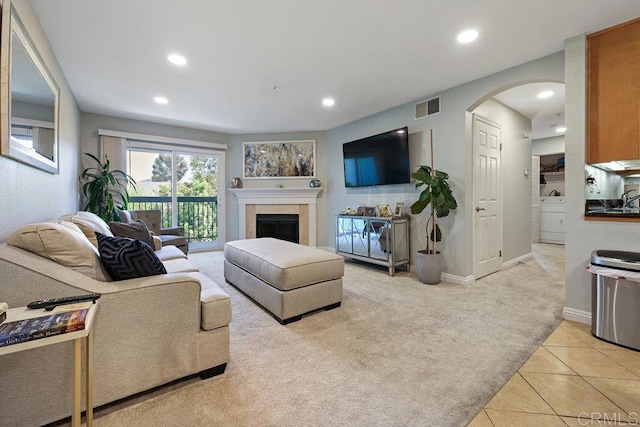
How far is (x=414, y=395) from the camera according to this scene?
4.79 feet

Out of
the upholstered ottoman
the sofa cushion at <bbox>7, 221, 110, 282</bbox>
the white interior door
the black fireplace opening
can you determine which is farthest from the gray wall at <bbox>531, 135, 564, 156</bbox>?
the sofa cushion at <bbox>7, 221, 110, 282</bbox>

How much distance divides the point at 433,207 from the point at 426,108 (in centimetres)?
→ 140

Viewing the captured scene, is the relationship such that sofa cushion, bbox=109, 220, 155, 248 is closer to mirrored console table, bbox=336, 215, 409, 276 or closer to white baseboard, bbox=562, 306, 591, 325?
mirrored console table, bbox=336, 215, 409, 276

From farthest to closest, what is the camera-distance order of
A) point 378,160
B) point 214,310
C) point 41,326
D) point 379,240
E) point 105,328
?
point 378,160 < point 379,240 < point 214,310 < point 105,328 < point 41,326

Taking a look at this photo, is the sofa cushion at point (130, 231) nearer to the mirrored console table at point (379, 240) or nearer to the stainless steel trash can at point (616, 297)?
the mirrored console table at point (379, 240)

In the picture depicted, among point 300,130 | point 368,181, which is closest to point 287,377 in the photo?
point 368,181

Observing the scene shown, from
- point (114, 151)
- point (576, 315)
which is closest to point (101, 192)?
point (114, 151)

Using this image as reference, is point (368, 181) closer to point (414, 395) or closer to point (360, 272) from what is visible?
point (360, 272)

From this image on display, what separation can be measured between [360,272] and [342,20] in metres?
3.00

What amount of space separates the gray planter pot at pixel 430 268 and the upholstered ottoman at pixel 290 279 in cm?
131

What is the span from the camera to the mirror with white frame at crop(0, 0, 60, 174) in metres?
1.51

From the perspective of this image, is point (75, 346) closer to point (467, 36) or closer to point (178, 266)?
point (178, 266)

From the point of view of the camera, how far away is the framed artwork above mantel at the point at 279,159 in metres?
5.72

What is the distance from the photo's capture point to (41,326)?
2.99 feet
